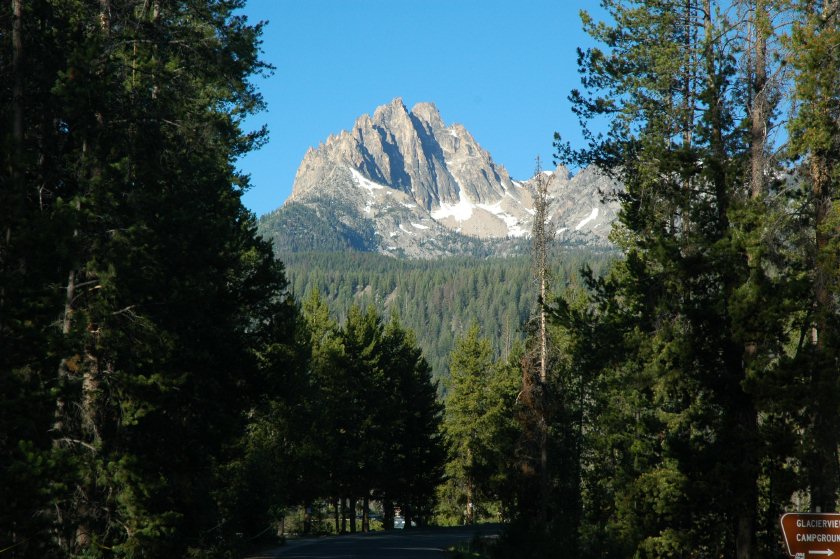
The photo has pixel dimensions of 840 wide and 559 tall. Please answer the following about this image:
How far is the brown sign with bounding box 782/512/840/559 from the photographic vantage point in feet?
29.0

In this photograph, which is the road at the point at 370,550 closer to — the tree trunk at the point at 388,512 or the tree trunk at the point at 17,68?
the tree trunk at the point at 388,512

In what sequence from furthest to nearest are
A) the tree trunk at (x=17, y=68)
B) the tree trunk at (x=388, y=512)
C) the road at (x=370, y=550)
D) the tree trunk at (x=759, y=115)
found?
the tree trunk at (x=388, y=512)
the road at (x=370, y=550)
the tree trunk at (x=759, y=115)
the tree trunk at (x=17, y=68)

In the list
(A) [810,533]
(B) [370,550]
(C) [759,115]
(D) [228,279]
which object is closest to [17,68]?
(D) [228,279]

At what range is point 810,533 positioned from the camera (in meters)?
8.95

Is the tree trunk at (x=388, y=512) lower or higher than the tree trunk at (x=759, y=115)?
lower

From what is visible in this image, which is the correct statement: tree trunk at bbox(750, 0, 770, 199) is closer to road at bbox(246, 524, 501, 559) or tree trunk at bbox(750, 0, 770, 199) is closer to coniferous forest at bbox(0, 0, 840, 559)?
coniferous forest at bbox(0, 0, 840, 559)

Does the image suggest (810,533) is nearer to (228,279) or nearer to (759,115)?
(759,115)

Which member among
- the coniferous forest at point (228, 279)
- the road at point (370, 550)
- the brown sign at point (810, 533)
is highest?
the coniferous forest at point (228, 279)

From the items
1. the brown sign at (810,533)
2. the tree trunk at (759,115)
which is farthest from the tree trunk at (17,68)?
the tree trunk at (759,115)

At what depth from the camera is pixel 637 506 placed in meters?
20.6

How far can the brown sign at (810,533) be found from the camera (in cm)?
884

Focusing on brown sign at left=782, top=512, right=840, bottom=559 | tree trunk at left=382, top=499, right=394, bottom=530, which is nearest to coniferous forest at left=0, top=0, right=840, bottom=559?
brown sign at left=782, top=512, right=840, bottom=559

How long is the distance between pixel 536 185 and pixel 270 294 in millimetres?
11533

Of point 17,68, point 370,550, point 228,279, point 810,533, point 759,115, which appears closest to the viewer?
point 810,533
